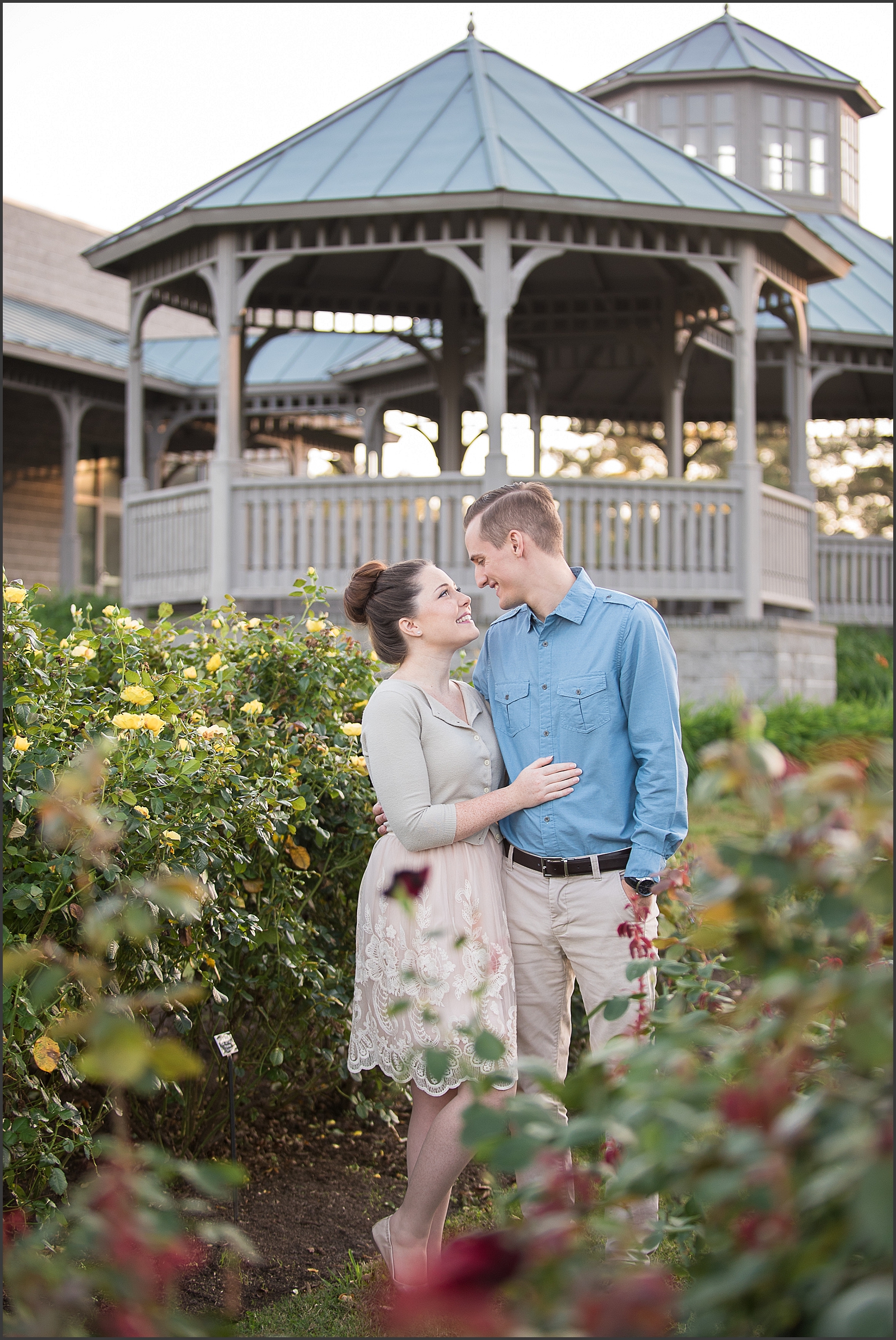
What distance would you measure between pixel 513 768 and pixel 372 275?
1158cm

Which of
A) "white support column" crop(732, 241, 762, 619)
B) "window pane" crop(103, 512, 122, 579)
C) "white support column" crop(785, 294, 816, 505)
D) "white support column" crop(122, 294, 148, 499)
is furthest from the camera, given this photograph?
"window pane" crop(103, 512, 122, 579)

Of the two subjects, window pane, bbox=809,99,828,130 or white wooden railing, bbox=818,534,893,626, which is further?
window pane, bbox=809,99,828,130

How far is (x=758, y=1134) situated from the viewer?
1.15 m

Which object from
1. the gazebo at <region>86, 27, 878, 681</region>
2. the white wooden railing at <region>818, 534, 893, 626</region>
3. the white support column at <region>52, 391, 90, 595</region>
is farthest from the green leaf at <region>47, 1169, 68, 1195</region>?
the white support column at <region>52, 391, 90, 595</region>

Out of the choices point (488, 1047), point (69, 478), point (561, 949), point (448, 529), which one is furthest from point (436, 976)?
point (69, 478)

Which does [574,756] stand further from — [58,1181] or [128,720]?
[58,1181]

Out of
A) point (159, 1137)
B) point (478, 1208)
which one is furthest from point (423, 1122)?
point (159, 1137)

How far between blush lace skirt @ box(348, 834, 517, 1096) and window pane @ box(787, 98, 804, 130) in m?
18.3

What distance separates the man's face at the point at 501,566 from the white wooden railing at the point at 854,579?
493 inches

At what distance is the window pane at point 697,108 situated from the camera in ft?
59.5

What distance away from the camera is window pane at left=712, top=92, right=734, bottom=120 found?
59.5 ft

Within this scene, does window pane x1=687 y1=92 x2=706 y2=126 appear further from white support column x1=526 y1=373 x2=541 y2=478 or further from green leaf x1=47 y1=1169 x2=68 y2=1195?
green leaf x1=47 y1=1169 x2=68 y2=1195

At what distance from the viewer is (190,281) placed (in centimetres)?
1332

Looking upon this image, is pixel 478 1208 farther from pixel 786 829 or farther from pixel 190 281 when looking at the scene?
pixel 190 281
